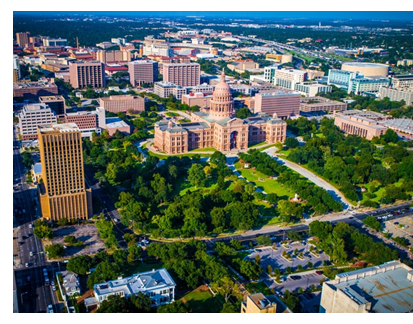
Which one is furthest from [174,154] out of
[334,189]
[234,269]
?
[234,269]

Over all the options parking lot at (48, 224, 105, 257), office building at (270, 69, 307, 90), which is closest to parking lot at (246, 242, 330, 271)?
parking lot at (48, 224, 105, 257)

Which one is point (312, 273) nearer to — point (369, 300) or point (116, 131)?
point (369, 300)

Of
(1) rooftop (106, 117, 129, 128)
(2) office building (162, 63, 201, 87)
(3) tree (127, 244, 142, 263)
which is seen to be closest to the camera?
(3) tree (127, 244, 142, 263)

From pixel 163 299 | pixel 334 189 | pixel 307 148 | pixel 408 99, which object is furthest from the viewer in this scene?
pixel 408 99

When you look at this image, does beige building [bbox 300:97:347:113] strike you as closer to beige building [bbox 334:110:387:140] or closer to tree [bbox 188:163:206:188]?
beige building [bbox 334:110:387:140]

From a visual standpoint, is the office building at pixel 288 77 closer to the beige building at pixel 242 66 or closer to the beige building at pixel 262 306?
the beige building at pixel 242 66

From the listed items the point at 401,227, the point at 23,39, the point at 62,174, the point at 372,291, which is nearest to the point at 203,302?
the point at 372,291

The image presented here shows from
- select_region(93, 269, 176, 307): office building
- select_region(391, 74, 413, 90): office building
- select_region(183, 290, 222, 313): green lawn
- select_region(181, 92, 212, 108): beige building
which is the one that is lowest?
select_region(183, 290, 222, 313): green lawn
